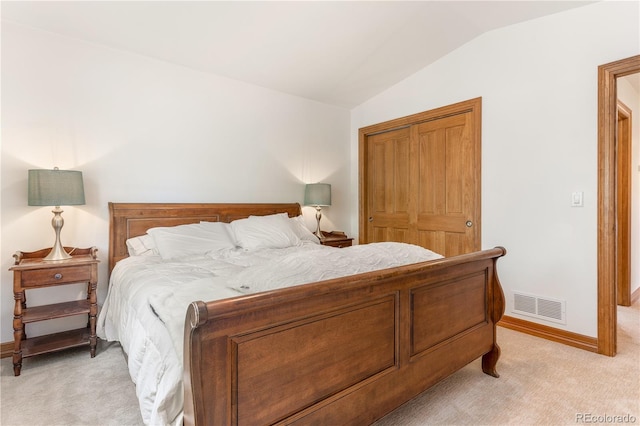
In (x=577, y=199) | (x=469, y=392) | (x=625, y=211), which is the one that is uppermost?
(x=577, y=199)

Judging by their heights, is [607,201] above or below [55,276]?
above

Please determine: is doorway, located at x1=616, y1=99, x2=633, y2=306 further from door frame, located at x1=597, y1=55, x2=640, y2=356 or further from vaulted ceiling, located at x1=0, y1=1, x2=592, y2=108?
vaulted ceiling, located at x1=0, y1=1, x2=592, y2=108

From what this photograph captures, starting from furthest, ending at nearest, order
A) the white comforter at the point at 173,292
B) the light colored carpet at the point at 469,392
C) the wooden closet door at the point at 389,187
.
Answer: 1. the wooden closet door at the point at 389,187
2. the light colored carpet at the point at 469,392
3. the white comforter at the point at 173,292

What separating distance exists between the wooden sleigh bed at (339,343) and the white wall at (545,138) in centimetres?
105

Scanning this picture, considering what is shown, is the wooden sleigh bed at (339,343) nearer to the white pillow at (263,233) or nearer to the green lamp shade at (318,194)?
the white pillow at (263,233)

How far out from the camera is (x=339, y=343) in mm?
1323

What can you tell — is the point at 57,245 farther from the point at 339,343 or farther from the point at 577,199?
the point at 577,199

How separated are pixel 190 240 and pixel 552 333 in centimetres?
316

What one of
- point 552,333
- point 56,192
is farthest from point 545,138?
point 56,192

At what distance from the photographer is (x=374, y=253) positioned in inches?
77.4

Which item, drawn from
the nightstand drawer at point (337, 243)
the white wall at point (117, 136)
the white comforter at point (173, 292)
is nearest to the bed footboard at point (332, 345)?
the white comforter at point (173, 292)

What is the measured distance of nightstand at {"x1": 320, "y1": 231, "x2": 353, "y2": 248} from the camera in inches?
149

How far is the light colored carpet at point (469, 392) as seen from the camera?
5.63 ft

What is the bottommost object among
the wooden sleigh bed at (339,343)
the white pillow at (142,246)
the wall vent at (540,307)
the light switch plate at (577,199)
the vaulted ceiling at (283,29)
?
the wall vent at (540,307)
